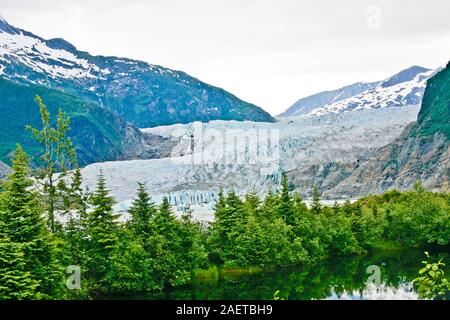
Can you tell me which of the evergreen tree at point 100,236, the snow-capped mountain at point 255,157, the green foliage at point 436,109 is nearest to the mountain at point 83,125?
the snow-capped mountain at point 255,157

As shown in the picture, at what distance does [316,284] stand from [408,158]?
2487 inches

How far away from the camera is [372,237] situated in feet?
141

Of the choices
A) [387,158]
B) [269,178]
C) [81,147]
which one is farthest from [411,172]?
[81,147]

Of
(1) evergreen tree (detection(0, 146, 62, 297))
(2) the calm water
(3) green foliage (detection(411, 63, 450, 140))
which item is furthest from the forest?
(3) green foliage (detection(411, 63, 450, 140))

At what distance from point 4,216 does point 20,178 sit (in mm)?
1165

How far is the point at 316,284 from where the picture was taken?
99.1 feet

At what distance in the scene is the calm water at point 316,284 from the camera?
26.7 m

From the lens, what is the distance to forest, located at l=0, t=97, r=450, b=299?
17875mm

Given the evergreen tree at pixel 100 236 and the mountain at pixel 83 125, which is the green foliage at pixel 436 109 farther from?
the mountain at pixel 83 125

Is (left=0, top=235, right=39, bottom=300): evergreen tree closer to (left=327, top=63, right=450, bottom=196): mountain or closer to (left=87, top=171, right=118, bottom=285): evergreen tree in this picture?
(left=87, top=171, right=118, bottom=285): evergreen tree

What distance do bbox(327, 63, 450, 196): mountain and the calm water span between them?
5184 cm

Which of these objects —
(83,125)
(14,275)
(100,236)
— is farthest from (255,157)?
(83,125)

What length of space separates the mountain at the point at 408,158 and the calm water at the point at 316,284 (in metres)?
51.8
